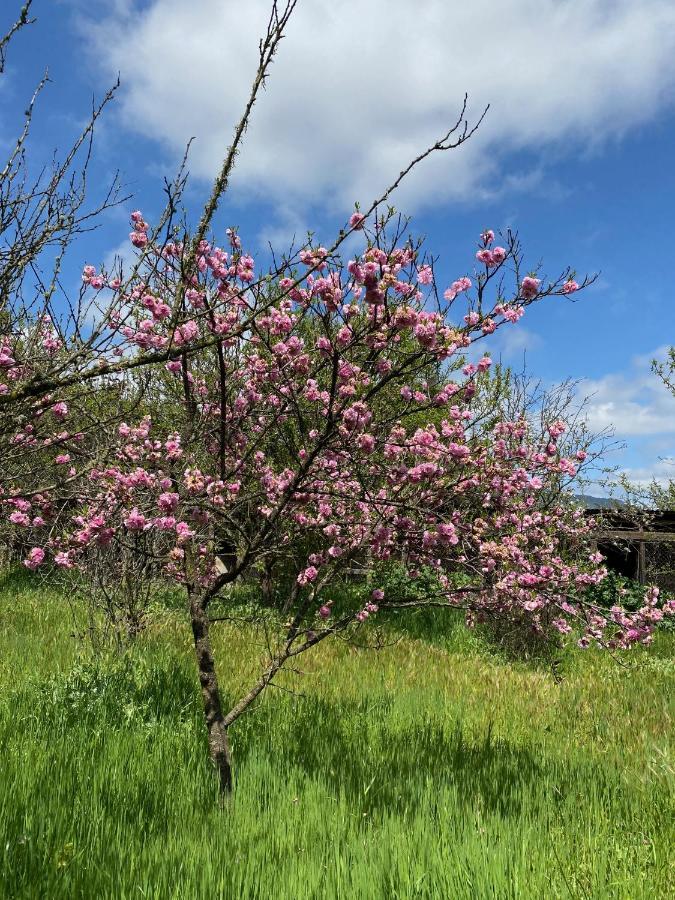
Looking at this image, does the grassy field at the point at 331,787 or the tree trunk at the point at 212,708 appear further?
the tree trunk at the point at 212,708

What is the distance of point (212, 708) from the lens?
12.2 ft

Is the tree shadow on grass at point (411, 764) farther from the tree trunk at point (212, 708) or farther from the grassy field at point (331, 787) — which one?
the tree trunk at point (212, 708)

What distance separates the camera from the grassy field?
2.59 meters

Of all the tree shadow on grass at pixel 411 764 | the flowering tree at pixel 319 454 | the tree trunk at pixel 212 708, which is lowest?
the tree shadow on grass at pixel 411 764

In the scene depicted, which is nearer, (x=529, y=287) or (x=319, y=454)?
(x=529, y=287)

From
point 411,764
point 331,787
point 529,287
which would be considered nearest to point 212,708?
point 331,787

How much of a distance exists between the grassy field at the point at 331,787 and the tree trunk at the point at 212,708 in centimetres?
11

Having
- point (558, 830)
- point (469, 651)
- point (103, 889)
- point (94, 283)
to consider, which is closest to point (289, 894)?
point (103, 889)

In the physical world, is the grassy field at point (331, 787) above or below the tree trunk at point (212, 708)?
below

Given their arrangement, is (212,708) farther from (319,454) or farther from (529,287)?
(529,287)

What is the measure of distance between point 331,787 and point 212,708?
0.86 metres

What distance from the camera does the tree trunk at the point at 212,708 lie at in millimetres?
3639

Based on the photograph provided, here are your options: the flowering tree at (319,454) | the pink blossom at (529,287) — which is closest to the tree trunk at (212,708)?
the flowering tree at (319,454)

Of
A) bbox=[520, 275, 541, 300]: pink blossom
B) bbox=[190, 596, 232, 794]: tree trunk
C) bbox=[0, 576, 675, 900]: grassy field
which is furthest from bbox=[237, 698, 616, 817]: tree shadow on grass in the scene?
bbox=[520, 275, 541, 300]: pink blossom
